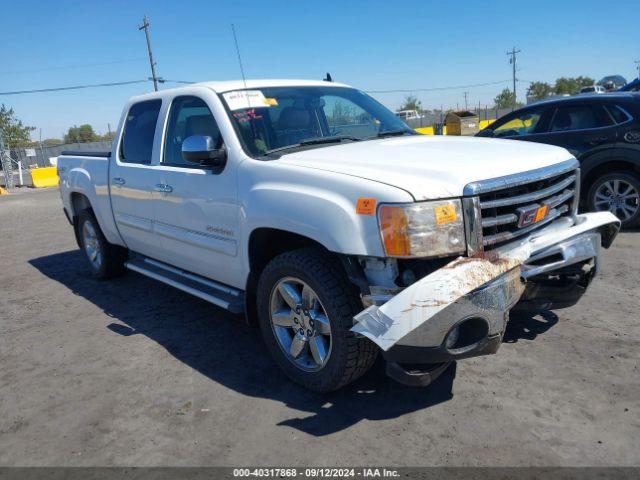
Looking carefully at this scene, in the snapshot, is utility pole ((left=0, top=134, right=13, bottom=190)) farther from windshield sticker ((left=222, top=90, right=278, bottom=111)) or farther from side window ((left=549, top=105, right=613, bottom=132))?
side window ((left=549, top=105, right=613, bottom=132))

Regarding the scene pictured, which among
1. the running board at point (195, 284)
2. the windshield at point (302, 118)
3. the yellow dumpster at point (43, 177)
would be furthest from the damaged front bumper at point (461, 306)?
the yellow dumpster at point (43, 177)

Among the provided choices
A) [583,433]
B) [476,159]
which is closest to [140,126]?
[476,159]

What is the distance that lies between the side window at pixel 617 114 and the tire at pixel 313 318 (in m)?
5.31

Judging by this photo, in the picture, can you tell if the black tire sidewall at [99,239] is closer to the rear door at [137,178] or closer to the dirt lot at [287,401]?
the rear door at [137,178]

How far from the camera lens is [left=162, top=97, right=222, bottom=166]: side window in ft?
13.4

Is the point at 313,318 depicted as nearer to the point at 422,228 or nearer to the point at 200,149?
the point at 422,228

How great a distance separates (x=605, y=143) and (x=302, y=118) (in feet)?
14.9

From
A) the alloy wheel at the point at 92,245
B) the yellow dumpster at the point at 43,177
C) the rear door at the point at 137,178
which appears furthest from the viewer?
the yellow dumpster at the point at 43,177

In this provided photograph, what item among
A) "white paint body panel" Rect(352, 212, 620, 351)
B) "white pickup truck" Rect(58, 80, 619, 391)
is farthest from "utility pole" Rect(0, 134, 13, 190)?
"white paint body panel" Rect(352, 212, 620, 351)

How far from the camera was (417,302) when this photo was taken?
8.27 ft

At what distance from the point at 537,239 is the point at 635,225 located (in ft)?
15.0

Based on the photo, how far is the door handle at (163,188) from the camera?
431 cm

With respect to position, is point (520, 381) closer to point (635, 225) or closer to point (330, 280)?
point (330, 280)

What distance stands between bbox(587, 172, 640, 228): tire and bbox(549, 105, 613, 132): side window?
696 millimetres
